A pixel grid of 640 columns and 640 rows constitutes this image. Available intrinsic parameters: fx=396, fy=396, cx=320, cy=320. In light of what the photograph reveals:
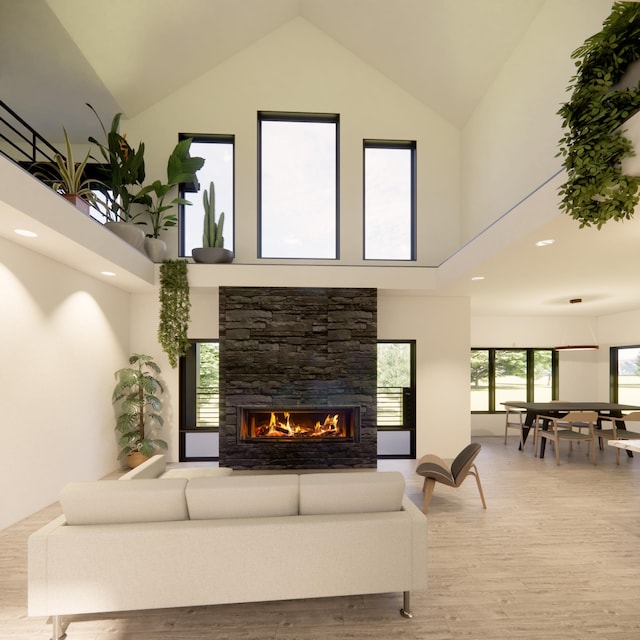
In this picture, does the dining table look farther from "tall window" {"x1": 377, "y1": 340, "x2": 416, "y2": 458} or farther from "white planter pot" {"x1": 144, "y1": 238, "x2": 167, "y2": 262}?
"white planter pot" {"x1": 144, "y1": 238, "x2": 167, "y2": 262}

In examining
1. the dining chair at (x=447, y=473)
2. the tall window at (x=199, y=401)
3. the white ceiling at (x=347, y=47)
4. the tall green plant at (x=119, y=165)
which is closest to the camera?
the dining chair at (x=447, y=473)

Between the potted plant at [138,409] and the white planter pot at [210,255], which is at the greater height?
the white planter pot at [210,255]

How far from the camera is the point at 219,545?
7.63ft

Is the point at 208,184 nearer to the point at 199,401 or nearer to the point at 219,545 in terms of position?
the point at 199,401

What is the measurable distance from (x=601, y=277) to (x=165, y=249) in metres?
6.14

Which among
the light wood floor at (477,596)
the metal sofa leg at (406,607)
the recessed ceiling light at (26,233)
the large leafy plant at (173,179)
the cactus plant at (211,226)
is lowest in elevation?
the light wood floor at (477,596)

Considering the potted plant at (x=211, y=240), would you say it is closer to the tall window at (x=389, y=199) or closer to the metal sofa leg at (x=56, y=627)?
the tall window at (x=389, y=199)

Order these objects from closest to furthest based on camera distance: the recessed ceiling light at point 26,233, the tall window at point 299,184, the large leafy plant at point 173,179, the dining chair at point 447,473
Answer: the recessed ceiling light at point 26,233 < the dining chair at point 447,473 < the large leafy plant at point 173,179 < the tall window at point 299,184

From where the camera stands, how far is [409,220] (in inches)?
274

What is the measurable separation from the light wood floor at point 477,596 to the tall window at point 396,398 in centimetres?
209

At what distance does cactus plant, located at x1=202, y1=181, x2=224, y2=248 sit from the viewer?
607 cm

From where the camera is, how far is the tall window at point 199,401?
6344mm

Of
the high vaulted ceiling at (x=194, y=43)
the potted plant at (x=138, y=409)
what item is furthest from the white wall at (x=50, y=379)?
the high vaulted ceiling at (x=194, y=43)

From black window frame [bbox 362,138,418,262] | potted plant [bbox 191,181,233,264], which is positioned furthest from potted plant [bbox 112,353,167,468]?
black window frame [bbox 362,138,418,262]
